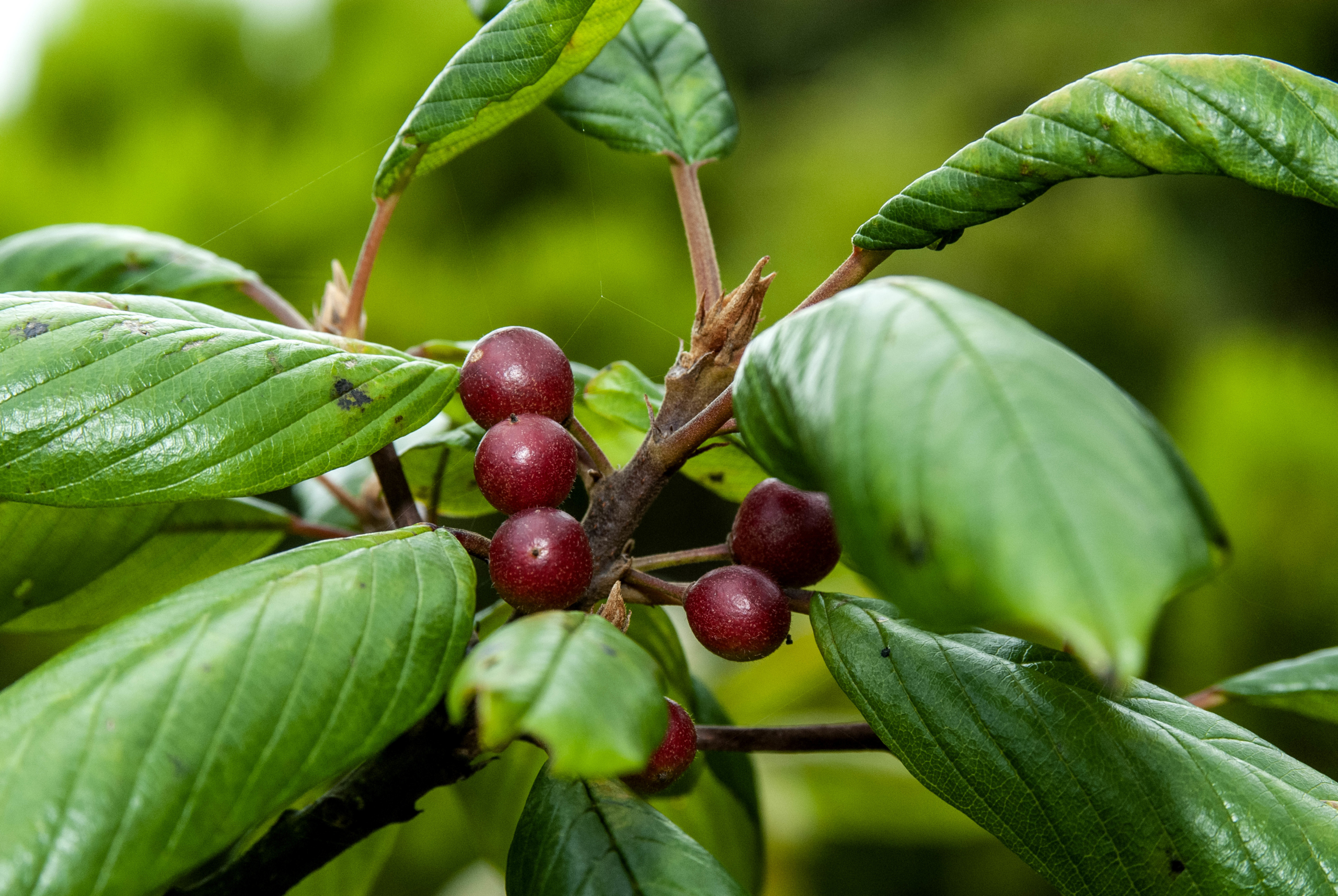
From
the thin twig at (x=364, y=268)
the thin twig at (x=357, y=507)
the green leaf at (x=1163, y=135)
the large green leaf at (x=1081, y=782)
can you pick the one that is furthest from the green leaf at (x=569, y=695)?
the thin twig at (x=357, y=507)

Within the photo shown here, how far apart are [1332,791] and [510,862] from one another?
1.40ft

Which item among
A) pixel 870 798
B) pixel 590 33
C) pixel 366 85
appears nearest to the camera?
pixel 590 33

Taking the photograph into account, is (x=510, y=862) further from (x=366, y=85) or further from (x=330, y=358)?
(x=366, y=85)

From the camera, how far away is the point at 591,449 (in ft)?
1.81

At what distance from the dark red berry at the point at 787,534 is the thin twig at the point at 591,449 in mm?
85

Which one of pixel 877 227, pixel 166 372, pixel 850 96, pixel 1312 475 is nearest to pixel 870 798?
pixel 1312 475

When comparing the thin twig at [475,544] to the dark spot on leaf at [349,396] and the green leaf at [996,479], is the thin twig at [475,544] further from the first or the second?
the green leaf at [996,479]

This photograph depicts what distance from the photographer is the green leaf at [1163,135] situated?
1.44ft

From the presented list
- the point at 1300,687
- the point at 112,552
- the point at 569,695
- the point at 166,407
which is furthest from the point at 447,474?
the point at 1300,687

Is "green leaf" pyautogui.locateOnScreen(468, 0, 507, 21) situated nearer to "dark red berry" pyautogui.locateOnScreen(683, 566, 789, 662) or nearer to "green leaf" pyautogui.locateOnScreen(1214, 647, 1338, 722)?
"dark red berry" pyautogui.locateOnScreen(683, 566, 789, 662)

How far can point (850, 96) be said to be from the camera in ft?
7.48

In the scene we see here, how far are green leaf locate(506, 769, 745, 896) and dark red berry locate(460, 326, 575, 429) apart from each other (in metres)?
0.20

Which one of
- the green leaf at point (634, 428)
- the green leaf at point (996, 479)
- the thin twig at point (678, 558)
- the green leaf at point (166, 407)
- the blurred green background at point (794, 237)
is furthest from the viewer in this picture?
the blurred green background at point (794, 237)

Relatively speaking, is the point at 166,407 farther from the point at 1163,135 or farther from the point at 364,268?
the point at 1163,135
